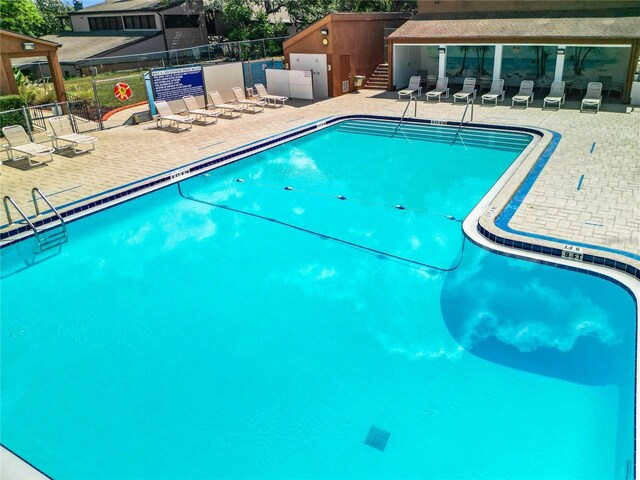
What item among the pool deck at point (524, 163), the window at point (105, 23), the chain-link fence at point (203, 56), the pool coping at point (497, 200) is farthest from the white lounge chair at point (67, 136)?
the window at point (105, 23)

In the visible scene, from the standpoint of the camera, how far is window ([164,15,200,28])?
1479 inches

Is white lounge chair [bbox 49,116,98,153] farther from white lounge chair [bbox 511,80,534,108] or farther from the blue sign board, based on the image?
white lounge chair [bbox 511,80,534,108]

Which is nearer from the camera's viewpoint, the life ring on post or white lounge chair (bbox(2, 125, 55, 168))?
white lounge chair (bbox(2, 125, 55, 168))

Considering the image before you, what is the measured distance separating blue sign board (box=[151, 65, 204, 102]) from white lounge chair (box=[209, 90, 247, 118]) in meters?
0.50

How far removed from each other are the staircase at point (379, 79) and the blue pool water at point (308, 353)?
14144 millimetres

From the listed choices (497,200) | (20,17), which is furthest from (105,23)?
(497,200)

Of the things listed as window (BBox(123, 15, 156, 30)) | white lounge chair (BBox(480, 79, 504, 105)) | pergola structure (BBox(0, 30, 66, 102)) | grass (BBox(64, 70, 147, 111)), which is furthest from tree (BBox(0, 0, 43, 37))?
white lounge chair (BBox(480, 79, 504, 105))

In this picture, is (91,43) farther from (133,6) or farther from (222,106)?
(222,106)

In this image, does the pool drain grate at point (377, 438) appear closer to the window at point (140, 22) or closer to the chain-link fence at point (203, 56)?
the chain-link fence at point (203, 56)

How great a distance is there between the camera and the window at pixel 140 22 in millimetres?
38000

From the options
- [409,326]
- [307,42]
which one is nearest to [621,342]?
[409,326]

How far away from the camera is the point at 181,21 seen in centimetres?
3831

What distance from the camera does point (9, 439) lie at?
5562 mm

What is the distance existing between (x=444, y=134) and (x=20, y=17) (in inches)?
1931
